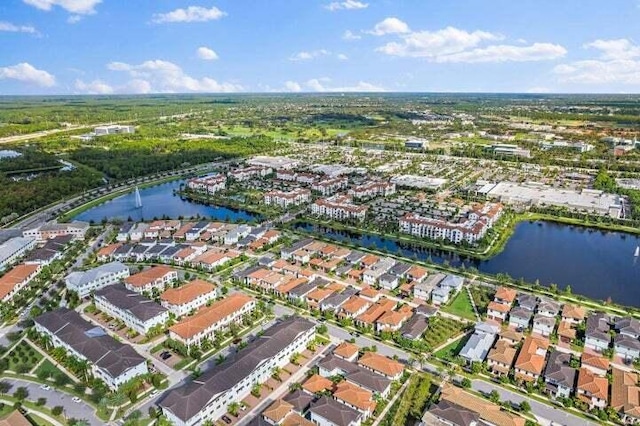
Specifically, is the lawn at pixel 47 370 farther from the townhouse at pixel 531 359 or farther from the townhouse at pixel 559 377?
the townhouse at pixel 559 377

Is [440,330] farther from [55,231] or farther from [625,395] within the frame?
[55,231]

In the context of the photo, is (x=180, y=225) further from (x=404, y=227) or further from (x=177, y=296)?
(x=404, y=227)

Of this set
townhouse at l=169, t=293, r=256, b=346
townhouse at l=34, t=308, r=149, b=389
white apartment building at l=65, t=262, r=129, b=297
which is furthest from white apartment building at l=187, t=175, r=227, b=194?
townhouse at l=34, t=308, r=149, b=389

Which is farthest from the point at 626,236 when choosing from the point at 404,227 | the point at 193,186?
the point at 193,186

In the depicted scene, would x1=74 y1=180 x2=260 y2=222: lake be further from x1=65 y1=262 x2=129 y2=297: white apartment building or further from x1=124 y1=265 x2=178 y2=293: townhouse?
x1=65 y1=262 x2=129 y2=297: white apartment building

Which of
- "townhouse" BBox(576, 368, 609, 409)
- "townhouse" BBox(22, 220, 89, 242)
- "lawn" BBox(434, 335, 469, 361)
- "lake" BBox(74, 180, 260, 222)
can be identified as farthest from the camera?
"lake" BBox(74, 180, 260, 222)

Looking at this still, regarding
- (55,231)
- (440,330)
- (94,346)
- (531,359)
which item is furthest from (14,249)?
(531,359)

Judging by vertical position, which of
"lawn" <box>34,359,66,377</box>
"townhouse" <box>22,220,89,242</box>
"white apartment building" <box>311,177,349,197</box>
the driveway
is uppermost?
"white apartment building" <box>311,177,349,197</box>
